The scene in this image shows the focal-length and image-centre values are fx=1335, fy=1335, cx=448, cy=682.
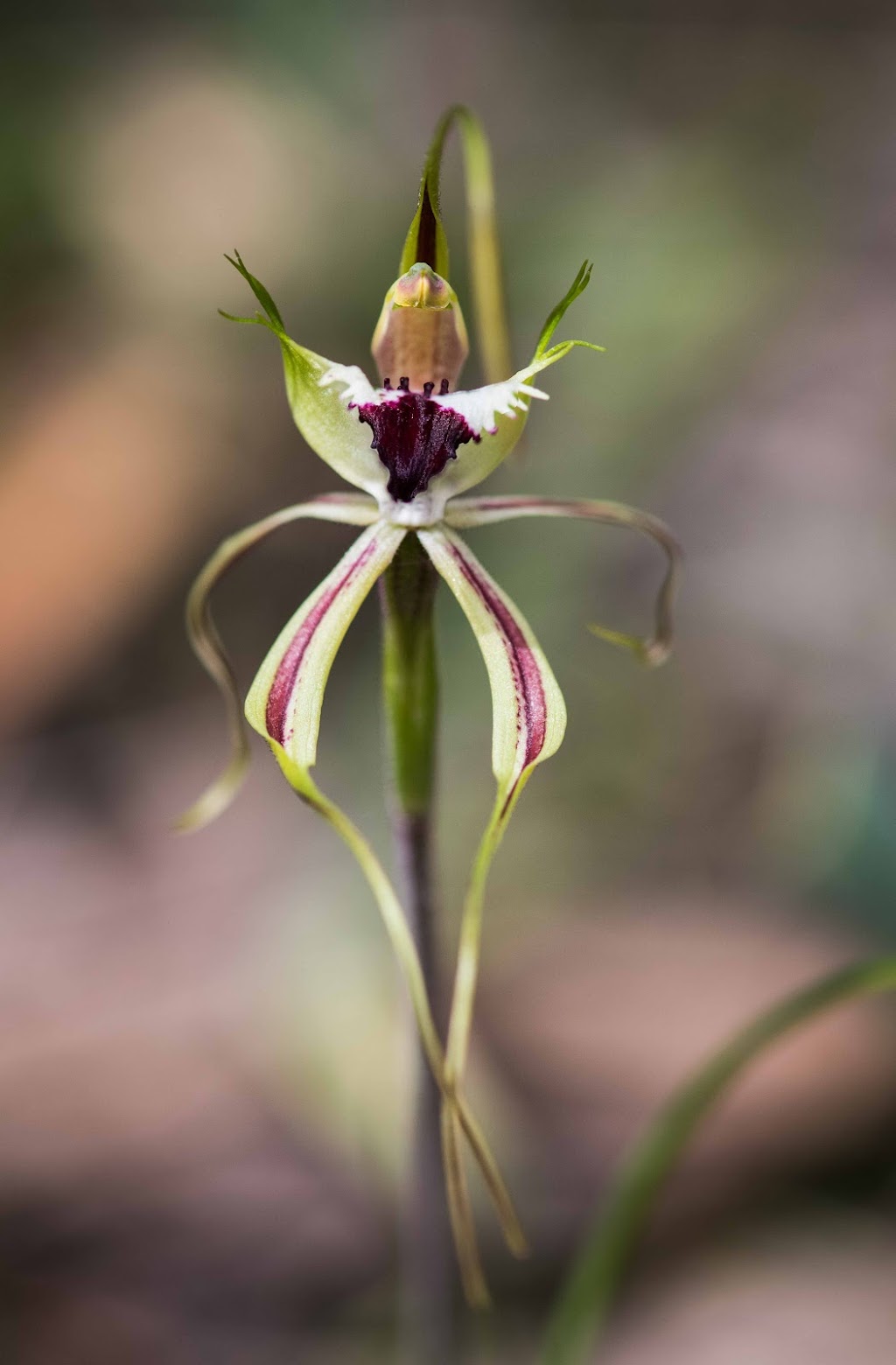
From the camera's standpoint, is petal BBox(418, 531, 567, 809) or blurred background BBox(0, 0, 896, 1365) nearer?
petal BBox(418, 531, 567, 809)

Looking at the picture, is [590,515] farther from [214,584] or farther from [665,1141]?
[665,1141]

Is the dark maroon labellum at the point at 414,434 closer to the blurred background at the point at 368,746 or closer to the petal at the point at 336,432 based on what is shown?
the petal at the point at 336,432

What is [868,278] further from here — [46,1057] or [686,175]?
[46,1057]

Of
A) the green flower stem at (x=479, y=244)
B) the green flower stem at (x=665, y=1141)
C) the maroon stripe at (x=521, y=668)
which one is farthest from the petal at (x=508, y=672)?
the green flower stem at (x=665, y=1141)

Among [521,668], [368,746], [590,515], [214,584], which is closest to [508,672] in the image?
[521,668]

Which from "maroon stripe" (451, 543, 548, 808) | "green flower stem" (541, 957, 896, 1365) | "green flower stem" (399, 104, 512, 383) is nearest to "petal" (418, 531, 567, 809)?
"maroon stripe" (451, 543, 548, 808)

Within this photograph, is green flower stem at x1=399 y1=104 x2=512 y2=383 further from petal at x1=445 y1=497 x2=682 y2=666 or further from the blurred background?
the blurred background

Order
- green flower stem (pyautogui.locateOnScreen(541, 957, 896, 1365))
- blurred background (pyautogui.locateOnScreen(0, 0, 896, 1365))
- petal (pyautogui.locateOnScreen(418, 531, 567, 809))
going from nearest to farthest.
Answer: petal (pyautogui.locateOnScreen(418, 531, 567, 809)) → green flower stem (pyautogui.locateOnScreen(541, 957, 896, 1365)) → blurred background (pyautogui.locateOnScreen(0, 0, 896, 1365))

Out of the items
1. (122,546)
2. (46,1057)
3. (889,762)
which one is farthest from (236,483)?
(889,762)
